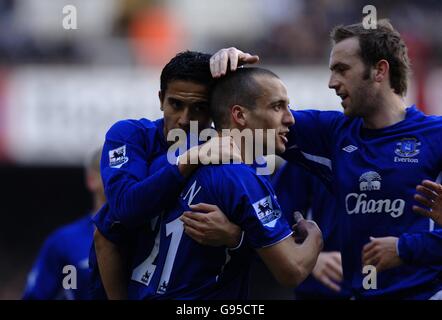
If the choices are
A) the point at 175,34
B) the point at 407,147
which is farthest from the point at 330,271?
the point at 175,34

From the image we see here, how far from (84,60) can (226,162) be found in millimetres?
7966

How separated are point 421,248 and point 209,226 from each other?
1146 mm

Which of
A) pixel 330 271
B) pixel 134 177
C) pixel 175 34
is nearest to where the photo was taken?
pixel 134 177

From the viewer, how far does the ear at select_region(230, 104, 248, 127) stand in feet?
17.0

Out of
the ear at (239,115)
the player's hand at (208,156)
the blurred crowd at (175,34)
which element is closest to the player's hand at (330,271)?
the ear at (239,115)

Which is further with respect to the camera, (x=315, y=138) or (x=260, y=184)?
(x=315, y=138)

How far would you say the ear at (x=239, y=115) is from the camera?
5.17m

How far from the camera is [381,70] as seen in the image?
5.68 m

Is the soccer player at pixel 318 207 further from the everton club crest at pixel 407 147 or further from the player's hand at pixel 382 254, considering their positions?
the player's hand at pixel 382 254

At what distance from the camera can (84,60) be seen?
12.6 metres

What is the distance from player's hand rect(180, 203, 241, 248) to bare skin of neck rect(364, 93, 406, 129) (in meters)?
1.19

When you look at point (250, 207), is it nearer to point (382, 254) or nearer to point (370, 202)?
point (382, 254)
